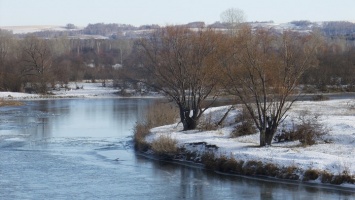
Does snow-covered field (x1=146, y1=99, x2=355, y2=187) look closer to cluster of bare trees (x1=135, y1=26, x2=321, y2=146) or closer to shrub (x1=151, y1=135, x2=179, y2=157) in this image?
shrub (x1=151, y1=135, x2=179, y2=157)

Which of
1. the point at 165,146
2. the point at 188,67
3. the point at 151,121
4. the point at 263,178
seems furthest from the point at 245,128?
the point at 263,178

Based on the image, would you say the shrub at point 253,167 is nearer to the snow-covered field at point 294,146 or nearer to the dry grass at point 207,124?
the snow-covered field at point 294,146

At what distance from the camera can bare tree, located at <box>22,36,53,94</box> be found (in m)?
74.1

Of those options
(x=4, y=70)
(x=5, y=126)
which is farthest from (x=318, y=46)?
(x=4, y=70)

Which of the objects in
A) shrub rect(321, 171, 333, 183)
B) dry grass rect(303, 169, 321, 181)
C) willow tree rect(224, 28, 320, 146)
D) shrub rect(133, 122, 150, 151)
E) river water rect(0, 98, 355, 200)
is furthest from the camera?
shrub rect(133, 122, 150, 151)

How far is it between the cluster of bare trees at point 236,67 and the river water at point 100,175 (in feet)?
12.4

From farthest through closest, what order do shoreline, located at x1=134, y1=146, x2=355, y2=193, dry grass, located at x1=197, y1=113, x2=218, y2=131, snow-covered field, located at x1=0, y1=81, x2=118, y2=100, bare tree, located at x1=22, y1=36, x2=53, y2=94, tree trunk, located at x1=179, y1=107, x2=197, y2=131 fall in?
1. bare tree, located at x1=22, y1=36, x2=53, y2=94
2. snow-covered field, located at x1=0, y1=81, x2=118, y2=100
3. tree trunk, located at x1=179, y1=107, x2=197, y2=131
4. dry grass, located at x1=197, y1=113, x2=218, y2=131
5. shoreline, located at x1=134, y1=146, x2=355, y2=193

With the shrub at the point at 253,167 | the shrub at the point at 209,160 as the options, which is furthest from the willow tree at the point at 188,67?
the shrub at the point at 253,167

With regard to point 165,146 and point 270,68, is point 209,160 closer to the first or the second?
point 165,146

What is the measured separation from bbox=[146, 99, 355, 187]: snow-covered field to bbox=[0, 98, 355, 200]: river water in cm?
123

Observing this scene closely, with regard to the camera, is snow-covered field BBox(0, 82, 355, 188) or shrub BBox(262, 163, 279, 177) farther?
shrub BBox(262, 163, 279, 177)

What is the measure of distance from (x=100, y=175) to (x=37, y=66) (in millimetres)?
58460

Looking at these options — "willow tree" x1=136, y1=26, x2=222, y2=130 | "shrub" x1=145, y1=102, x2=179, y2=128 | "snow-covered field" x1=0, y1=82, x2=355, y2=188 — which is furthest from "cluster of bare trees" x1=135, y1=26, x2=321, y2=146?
"shrub" x1=145, y1=102, x2=179, y2=128

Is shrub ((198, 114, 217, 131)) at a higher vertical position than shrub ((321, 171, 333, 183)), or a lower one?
higher
